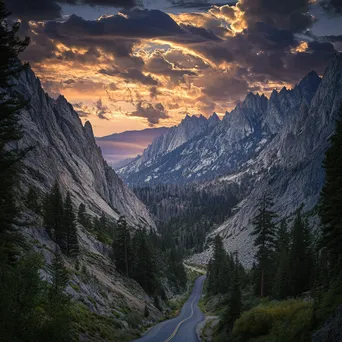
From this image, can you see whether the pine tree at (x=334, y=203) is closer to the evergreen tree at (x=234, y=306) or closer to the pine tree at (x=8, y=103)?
the evergreen tree at (x=234, y=306)

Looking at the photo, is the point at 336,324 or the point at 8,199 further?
the point at 8,199

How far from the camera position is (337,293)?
56.6 feet

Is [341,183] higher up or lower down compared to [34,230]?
higher up

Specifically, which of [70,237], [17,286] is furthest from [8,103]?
[70,237]

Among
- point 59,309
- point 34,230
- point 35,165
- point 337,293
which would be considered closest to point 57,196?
point 34,230

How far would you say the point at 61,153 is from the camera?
146m

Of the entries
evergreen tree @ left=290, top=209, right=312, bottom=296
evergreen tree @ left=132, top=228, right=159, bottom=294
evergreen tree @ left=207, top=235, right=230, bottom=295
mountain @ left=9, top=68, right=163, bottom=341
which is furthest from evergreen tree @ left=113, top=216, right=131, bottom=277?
evergreen tree @ left=290, top=209, right=312, bottom=296

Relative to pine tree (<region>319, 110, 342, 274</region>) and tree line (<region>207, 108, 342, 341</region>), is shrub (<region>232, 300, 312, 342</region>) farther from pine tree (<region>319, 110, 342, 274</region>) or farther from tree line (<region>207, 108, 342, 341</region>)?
pine tree (<region>319, 110, 342, 274</region>)

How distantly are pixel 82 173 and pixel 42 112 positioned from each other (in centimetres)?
3097

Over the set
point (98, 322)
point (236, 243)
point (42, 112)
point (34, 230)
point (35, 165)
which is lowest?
point (236, 243)

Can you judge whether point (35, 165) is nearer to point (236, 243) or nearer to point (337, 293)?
point (337, 293)

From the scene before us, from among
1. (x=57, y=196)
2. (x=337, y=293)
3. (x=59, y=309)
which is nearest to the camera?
(x=59, y=309)

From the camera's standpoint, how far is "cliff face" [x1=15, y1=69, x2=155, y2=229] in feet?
374

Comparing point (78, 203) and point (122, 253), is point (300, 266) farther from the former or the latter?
point (78, 203)
